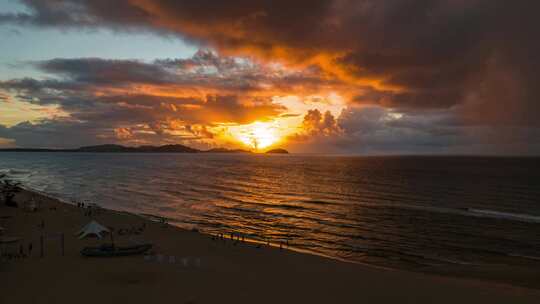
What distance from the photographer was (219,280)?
2392cm

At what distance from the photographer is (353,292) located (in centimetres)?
2253

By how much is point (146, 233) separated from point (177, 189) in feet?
144

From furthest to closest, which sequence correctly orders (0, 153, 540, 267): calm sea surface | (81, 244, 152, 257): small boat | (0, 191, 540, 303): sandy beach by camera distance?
(0, 153, 540, 267): calm sea surface → (81, 244, 152, 257): small boat → (0, 191, 540, 303): sandy beach

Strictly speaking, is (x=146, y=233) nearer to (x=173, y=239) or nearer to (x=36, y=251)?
(x=173, y=239)

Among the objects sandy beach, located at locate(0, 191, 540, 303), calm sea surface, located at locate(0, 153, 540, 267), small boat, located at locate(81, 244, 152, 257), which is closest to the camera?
sandy beach, located at locate(0, 191, 540, 303)

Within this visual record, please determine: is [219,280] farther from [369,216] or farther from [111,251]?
[369,216]

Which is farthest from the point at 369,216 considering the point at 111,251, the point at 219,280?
the point at 111,251

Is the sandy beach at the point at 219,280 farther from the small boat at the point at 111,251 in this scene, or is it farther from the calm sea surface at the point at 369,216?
the calm sea surface at the point at 369,216

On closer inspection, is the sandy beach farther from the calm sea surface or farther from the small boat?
the calm sea surface

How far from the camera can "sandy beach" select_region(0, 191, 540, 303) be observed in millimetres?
21031

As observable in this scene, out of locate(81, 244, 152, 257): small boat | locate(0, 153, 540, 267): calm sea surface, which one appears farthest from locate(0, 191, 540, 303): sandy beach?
locate(0, 153, 540, 267): calm sea surface

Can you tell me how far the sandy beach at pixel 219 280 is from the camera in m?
21.0

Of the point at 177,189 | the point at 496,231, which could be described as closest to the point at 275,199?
the point at 177,189

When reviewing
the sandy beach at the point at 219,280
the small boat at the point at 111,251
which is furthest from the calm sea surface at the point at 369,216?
the small boat at the point at 111,251
